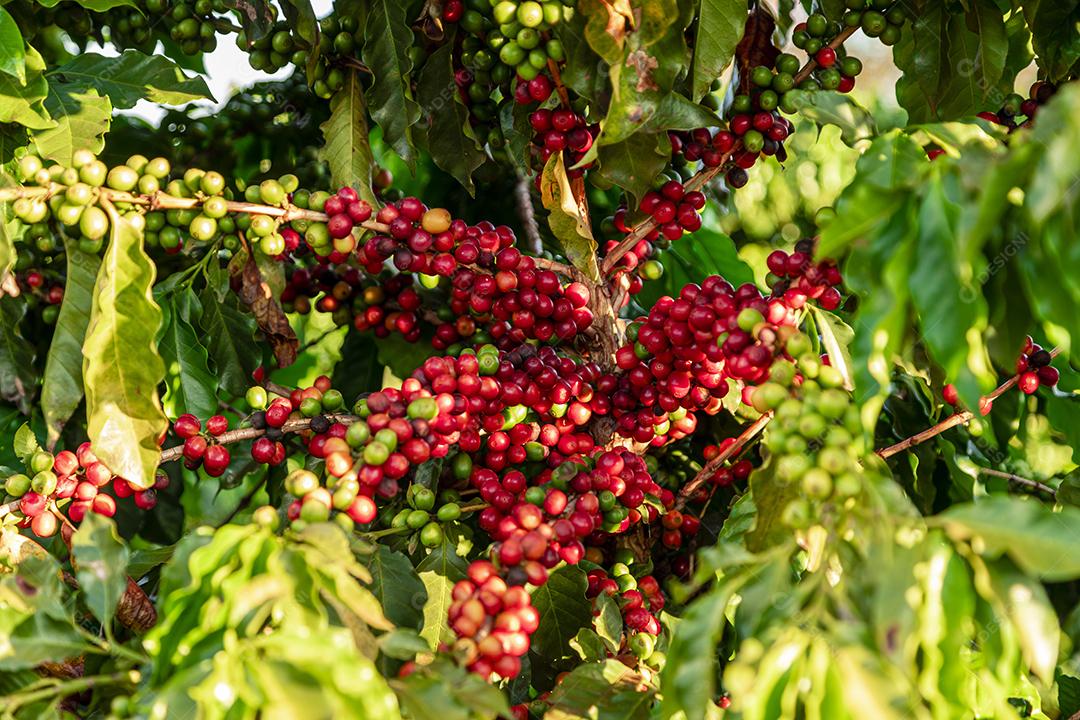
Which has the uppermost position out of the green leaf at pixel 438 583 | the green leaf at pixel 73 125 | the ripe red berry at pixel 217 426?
the green leaf at pixel 73 125

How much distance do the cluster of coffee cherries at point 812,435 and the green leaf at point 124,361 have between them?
0.74m

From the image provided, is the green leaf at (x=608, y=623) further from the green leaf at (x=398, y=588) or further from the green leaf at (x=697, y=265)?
the green leaf at (x=697, y=265)

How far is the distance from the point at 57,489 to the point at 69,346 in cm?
23

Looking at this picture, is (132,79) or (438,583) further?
(132,79)

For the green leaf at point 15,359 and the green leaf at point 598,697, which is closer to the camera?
the green leaf at point 598,697

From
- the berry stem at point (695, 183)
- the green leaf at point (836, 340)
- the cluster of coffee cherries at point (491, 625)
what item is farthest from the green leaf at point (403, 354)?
the cluster of coffee cherries at point (491, 625)

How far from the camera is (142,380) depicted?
1240 mm

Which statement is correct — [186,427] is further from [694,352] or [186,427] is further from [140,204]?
[694,352]

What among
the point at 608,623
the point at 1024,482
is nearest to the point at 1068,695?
the point at 1024,482

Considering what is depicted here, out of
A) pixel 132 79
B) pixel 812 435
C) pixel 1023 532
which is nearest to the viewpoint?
pixel 1023 532

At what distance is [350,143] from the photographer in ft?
5.41

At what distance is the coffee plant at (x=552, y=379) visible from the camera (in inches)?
35.1

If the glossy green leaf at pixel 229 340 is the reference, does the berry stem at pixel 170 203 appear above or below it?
above

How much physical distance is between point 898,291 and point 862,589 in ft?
0.90
